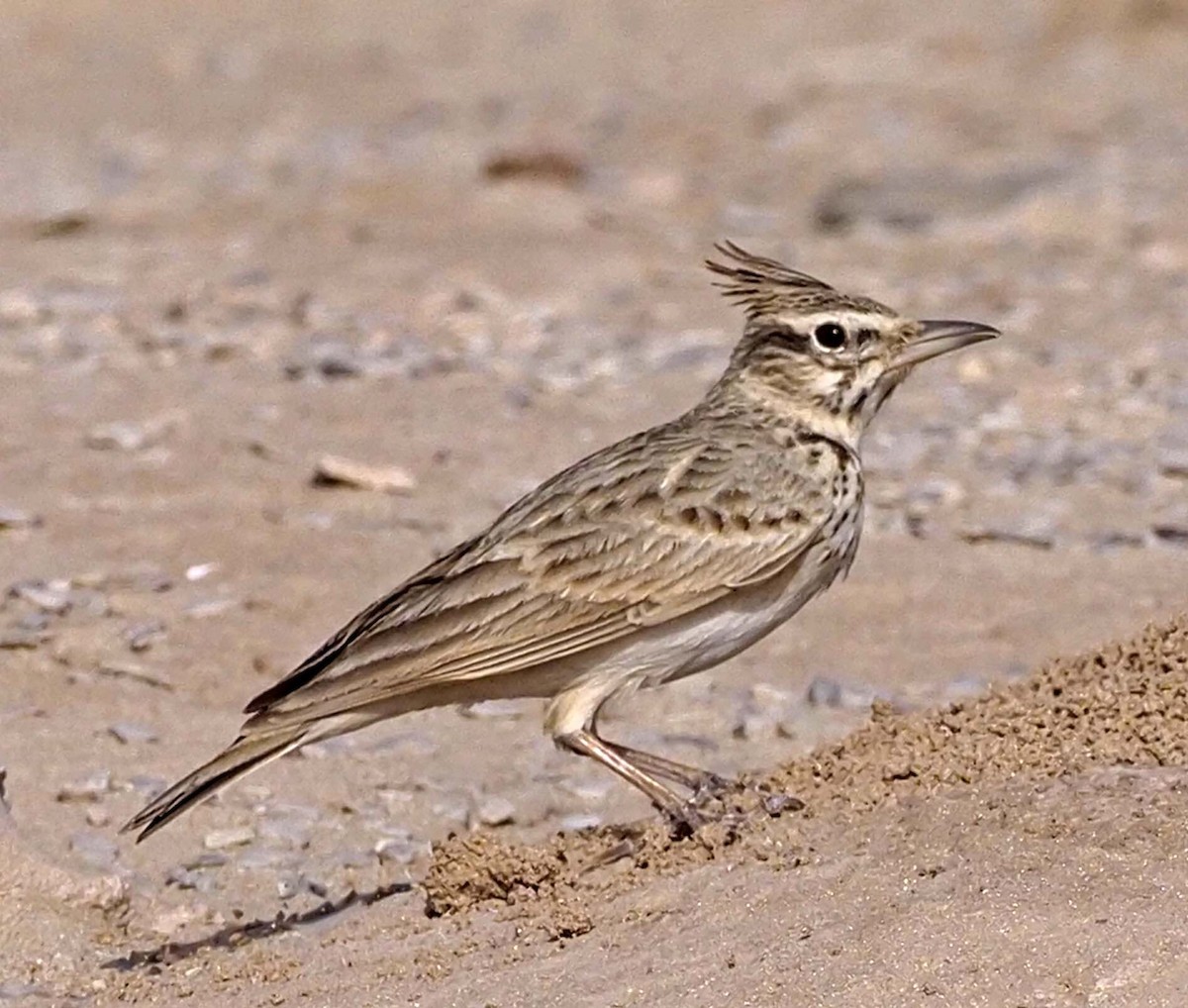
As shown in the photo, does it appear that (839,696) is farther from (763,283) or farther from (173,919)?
(173,919)

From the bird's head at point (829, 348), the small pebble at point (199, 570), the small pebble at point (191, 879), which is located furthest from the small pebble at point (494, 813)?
the small pebble at point (199, 570)

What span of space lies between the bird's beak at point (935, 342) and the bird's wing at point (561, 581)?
1.76 ft

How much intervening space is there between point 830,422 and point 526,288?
5.89m

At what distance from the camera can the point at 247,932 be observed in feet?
19.1

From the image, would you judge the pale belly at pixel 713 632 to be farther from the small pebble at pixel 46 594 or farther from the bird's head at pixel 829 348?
the small pebble at pixel 46 594

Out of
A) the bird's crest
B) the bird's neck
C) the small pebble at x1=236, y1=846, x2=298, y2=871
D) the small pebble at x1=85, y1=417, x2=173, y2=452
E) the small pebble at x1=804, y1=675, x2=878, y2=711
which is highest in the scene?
the bird's crest

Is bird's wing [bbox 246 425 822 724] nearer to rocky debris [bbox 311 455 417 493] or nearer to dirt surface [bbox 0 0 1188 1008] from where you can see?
dirt surface [bbox 0 0 1188 1008]

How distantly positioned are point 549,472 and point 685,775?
362cm

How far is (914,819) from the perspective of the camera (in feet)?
16.6

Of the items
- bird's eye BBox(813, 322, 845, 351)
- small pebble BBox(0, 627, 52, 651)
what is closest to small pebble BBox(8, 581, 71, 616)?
small pebble BBox(0, 627, 52, 651)

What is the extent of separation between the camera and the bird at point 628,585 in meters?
5.51

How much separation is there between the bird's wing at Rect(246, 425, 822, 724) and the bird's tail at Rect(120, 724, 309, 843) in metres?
0.05

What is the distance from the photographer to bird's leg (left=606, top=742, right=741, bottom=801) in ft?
18.2

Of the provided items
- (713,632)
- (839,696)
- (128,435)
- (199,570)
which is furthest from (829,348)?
(128,435)
